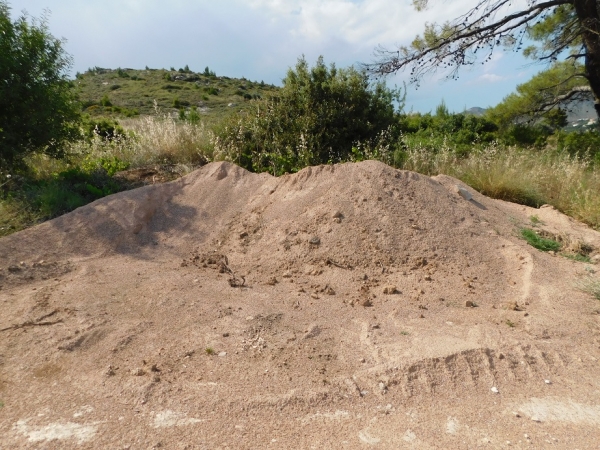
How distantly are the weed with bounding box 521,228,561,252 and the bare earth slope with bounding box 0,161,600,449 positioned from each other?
0.14 m

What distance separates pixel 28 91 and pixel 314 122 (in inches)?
178

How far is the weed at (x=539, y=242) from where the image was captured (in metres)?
5.52

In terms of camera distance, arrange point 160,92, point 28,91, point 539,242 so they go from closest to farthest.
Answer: point 539,242
point 28,91
point 160,92

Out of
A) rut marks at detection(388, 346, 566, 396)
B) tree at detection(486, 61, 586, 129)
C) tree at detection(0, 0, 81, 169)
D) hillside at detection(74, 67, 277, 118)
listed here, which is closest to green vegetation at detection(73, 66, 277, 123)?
hillside at detection(74, 67, 277, 118)

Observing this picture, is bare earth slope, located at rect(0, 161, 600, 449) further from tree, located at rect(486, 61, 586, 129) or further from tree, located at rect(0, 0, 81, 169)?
tree, located at rect(486, 61, 586, 129)

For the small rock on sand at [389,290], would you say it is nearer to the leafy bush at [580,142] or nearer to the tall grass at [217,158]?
the tall grass at [217,158]

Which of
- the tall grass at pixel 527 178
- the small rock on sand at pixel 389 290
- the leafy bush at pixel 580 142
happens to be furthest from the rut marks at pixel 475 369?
the leafy bush at pixel 580 142

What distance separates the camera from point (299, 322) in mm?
3871

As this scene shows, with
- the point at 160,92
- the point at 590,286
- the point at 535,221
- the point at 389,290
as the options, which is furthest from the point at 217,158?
the point at 160,92

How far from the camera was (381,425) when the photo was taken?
2754 mm

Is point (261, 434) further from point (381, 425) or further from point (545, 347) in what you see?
point (545, 347)

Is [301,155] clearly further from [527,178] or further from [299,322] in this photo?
[299,322]

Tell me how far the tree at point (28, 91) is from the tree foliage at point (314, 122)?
8.91 ft

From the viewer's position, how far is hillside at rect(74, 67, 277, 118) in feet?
92.9
